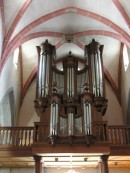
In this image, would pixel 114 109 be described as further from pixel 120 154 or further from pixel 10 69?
pixel 10 69

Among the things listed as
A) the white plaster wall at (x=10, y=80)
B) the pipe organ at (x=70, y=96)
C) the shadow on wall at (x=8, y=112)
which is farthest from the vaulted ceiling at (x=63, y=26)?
the shadow on wall at (x=8, y=112)

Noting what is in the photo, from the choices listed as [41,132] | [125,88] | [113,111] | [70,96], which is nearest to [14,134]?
[41,132]

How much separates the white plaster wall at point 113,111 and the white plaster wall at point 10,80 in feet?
16.7

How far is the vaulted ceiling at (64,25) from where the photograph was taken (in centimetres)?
1363

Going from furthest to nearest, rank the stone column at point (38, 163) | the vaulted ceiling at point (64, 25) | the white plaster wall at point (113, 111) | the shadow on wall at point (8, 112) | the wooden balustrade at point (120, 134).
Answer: the white plaster wall at point (113, 111) < the shadow on wall at point (8, 112) < the vaulted ceiling at point (64, 25) < the wooden balustrade at point (120, 134) < the stone column at point (38, 163)

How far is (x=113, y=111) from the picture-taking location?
17.5 meters

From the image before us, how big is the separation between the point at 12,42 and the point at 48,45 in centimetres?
214

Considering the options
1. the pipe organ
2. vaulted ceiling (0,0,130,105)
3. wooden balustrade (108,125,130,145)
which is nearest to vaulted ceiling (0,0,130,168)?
vaulted ceiling (0,0,130,105)

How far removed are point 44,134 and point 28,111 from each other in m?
5.14

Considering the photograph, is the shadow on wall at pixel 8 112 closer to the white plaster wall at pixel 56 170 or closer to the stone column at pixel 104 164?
the white plaster wall at pixel 56 170

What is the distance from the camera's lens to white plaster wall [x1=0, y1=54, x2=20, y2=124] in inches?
559

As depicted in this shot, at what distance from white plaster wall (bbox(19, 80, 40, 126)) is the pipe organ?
10.6ft

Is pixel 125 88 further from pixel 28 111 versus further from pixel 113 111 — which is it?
pixel 28 111

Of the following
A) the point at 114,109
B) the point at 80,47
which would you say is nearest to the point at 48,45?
the point at 80,47
